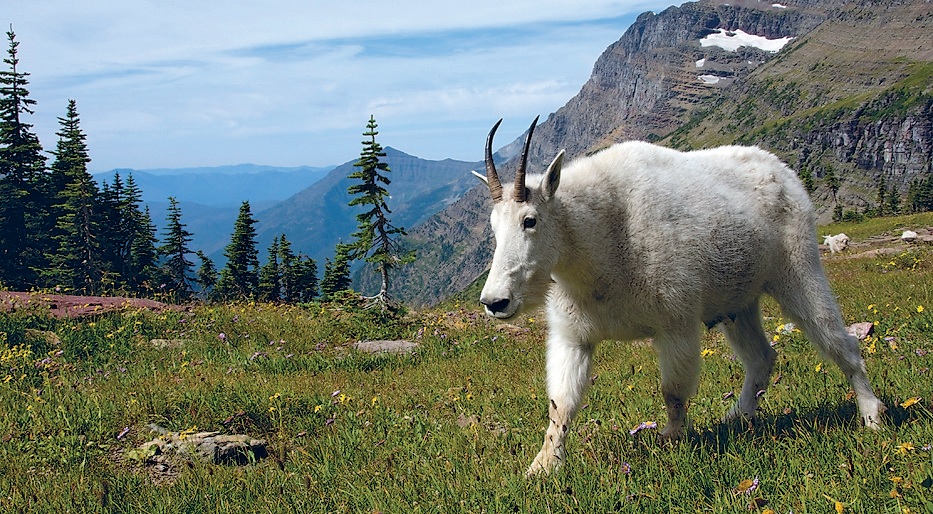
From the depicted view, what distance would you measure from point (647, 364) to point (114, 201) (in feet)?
193

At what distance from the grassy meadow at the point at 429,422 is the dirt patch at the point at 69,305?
18.6 inches

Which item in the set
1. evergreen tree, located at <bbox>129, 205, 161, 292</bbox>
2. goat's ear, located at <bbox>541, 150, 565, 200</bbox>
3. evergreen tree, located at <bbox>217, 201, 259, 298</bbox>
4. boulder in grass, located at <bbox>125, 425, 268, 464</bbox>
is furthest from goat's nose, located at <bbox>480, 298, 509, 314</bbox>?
evergreen tree, located at <bbox>129, 205, 161, 292</bbox>

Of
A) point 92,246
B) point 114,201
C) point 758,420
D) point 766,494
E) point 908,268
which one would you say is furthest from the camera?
point 114,201

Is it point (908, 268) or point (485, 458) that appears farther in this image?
point (908, 268)

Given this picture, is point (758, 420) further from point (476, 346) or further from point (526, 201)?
point (476, 346)

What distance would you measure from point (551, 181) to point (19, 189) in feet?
193

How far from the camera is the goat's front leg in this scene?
5180 millimetres

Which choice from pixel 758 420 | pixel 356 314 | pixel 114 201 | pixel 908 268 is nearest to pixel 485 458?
pixel 758 420

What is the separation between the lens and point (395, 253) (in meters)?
15.4

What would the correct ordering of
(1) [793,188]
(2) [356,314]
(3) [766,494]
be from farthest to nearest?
(2) [356,314], (1) [793,188], (3) [766,494]

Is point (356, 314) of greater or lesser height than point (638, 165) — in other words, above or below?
below

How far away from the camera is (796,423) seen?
213 inches

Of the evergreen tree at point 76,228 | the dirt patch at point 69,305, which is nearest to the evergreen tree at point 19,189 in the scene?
the evergreen tree at point 76,228

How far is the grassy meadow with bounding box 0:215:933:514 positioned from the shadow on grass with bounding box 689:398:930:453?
0.04 metres
